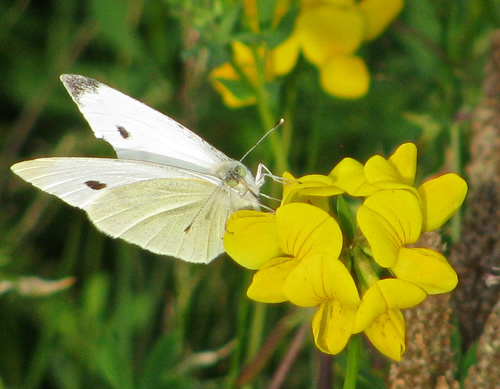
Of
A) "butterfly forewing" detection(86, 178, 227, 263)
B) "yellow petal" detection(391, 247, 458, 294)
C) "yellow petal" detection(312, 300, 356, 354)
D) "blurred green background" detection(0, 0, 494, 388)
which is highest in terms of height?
"yellow petal" detection(391, 247, 458, 294)

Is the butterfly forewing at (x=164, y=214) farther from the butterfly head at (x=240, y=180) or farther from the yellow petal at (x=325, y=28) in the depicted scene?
the yellow petal at (x=325, y=28)

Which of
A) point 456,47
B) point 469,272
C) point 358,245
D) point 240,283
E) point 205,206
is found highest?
point 358,245

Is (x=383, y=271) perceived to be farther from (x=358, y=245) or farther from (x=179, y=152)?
(x=179, y=152)

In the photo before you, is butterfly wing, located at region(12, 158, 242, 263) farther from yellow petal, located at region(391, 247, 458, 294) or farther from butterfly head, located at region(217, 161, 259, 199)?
yellow petal, located at region(391, 247, 458, 294)

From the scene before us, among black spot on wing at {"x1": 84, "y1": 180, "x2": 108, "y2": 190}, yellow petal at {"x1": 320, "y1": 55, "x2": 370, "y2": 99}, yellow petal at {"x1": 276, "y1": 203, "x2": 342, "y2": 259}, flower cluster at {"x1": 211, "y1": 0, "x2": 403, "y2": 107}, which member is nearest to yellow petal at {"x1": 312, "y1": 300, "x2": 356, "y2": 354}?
yellow petal at {"x1": 276, "y1": 203, "x2": 342, "y2": 259}

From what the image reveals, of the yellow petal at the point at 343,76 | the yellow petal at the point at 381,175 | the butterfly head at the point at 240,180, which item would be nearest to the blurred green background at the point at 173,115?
the yellow petal at the point at 343,76

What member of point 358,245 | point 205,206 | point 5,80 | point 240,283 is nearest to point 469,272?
point 358,245
